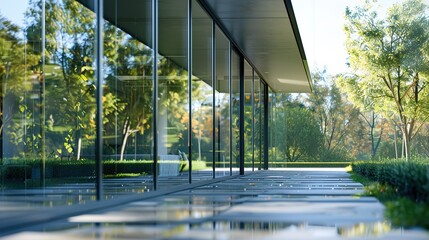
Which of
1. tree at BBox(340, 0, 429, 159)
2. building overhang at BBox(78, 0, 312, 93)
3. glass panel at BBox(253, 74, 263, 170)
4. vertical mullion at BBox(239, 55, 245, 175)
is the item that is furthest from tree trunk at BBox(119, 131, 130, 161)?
tree at BBox(340, 0, 429, 159)

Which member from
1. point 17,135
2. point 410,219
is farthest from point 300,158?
point 410,219

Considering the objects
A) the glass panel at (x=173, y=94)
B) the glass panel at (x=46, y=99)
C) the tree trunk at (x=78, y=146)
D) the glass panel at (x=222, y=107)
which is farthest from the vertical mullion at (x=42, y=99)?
the glass panel at (x=222, y=107)

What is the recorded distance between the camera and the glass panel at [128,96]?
10.8m

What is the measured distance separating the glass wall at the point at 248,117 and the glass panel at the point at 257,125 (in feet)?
3.24

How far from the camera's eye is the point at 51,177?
1100cm

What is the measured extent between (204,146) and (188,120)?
6.45 ft

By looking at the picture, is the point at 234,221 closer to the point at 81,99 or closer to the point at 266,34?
the point at 81,99

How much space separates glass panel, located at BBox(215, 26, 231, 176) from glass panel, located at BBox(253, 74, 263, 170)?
6.55 m

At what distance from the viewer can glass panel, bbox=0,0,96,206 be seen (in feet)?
35.0

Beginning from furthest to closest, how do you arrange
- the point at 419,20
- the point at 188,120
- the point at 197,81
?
the point at 419,20, the point at 197,81, the point at 188,120

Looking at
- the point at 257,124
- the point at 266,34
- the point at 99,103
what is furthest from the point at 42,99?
the point at 257,124

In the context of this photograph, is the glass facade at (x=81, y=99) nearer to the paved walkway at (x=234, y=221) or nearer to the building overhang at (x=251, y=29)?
the building overhang at (x=251, y=29)

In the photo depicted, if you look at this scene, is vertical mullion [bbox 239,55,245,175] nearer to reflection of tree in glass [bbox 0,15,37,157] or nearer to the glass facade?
the glass facade

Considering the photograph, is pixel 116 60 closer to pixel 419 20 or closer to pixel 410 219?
pixel 410 219
